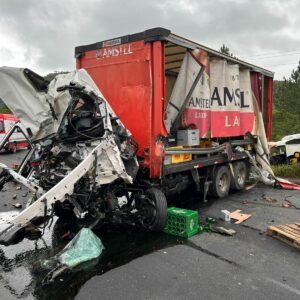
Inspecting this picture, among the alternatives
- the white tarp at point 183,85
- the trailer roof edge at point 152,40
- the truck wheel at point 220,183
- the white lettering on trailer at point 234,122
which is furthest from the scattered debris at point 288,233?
the trailer roof edge at point 152,40

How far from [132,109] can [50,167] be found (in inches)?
71.2

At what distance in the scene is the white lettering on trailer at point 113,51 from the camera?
6383mm

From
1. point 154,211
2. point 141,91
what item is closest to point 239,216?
point 154,211

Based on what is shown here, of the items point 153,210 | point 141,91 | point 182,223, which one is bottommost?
point 182,223

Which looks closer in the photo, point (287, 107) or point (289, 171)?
point (289, 171)

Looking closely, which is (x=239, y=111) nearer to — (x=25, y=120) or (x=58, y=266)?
(x=25, y=120)

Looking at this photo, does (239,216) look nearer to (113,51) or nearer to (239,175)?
(239,175)

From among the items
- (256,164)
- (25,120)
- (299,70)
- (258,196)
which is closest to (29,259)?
(25,120)

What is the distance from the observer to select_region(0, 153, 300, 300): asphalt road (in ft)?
13.4

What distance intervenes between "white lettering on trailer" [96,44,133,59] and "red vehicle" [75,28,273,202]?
2cm

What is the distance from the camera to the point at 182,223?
5867 millimetres

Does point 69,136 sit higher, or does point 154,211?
point 69,136

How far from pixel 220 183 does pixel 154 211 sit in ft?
11.2

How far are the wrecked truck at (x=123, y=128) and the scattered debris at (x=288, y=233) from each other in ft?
6.06
